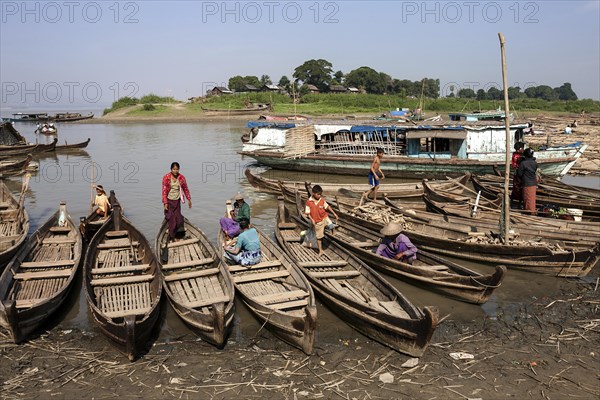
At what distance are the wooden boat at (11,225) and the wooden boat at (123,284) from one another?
1.61 metres

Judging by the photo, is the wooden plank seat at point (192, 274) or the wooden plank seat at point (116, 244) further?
the wooden plank seat at point (116, 244)

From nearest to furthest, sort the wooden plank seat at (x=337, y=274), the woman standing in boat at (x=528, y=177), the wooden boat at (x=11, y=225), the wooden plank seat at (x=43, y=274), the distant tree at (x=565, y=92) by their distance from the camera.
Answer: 1. the wooden plank seat at (x=43, y=274)
2. the wooden plank seat at (x=337, y=274)
3. the wooden boat at (x=11, y=225)
4. the woman standing in boat at (x=528, y=177)
5. the distant tree at (x=565, y=92)

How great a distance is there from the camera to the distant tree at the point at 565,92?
110562 millimetres

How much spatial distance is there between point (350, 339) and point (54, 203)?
14147 millimetres

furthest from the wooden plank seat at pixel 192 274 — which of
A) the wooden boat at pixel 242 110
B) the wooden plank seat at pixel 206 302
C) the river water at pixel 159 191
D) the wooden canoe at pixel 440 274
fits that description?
the wooden boat at pixel 242 110

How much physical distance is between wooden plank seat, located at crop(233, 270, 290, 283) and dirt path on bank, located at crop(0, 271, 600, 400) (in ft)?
3.34

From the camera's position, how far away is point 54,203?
56.2ft

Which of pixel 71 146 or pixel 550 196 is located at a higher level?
pixel 71 146

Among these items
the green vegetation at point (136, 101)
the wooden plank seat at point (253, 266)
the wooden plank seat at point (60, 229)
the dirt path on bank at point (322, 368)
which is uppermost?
the green vegetation at point (136, 101)

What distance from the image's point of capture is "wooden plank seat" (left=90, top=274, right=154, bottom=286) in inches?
310

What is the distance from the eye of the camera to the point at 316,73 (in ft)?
254

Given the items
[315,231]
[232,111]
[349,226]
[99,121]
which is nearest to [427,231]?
[349,226]

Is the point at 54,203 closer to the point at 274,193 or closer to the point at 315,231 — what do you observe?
the point at 274,193

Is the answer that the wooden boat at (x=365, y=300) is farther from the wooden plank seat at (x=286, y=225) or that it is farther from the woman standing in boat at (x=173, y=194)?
the woman standing in boat at (x=173, y=194)
